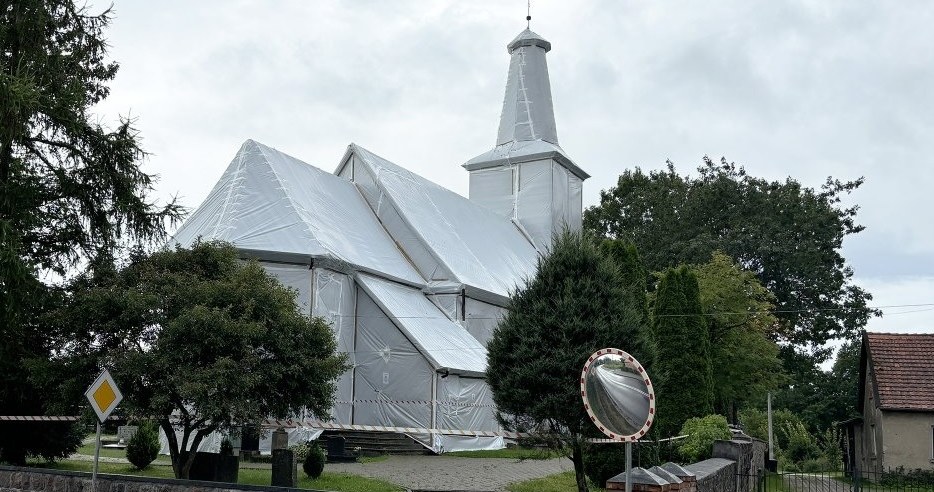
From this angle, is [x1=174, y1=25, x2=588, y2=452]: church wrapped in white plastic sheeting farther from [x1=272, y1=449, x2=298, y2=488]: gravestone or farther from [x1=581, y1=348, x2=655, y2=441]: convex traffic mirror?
[x1=581, y1=348, x2=655, y2=441]: convex traffic mirror

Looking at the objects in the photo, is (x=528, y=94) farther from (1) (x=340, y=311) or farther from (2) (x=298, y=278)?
(2) (x=298, y=278)

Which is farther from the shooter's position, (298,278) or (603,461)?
(298,278)

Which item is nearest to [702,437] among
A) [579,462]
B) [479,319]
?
[579,462]

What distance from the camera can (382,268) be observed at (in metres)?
27.3

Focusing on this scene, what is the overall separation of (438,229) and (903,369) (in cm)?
1550

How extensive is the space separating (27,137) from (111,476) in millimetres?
8943

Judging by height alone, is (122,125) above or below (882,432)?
above

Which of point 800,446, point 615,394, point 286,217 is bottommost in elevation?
point 800,446

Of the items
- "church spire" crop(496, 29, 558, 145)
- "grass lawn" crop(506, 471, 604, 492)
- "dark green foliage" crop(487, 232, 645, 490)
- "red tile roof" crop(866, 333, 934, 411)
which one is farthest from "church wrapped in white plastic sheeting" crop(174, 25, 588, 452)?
"red tile roof" crop(866, 333, 934, 411)

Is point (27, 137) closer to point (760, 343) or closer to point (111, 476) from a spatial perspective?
point (111, 476)

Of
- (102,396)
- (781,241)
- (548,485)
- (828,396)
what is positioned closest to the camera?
(102,396)

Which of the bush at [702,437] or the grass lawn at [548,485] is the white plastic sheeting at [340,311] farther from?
the bush at [702,437]

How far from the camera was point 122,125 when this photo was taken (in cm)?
1733

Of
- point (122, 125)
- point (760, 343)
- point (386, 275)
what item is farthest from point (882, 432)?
point (122, 125)
